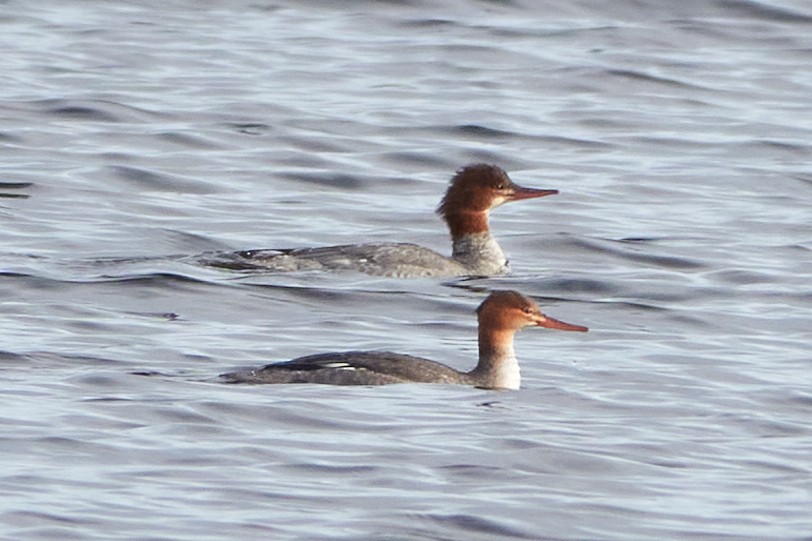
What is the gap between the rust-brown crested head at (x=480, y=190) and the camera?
17.4 metres

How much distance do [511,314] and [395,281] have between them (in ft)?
11.0

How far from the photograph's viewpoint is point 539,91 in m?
25.1

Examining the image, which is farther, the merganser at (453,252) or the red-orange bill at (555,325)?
the merganser at (453,252)

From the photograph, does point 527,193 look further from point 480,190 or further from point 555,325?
point 555,325

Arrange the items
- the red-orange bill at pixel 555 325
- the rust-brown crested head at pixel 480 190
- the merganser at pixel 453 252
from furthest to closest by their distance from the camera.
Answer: the rust-brown crested head at pixel 480 190
the merganser at pixel 453 252
the red-orange bill at pixel 555 325

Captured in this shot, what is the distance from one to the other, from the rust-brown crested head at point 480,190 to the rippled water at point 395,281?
0.52 m

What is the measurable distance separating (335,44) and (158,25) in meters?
2.33

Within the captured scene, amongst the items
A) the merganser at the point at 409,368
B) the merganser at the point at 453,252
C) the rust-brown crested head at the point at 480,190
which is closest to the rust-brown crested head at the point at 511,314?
the merganser at the point at 409,368

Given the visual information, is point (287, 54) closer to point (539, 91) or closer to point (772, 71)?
point (539, 91)

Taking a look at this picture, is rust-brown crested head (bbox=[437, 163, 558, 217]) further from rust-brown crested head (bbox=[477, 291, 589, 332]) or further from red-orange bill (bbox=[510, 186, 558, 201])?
rust-brown crested head (bbox=[477, 291, 589, 332])

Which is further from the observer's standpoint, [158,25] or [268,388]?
[158,25]

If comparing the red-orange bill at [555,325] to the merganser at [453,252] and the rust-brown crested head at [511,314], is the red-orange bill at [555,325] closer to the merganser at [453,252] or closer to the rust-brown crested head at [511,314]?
the rust-brown crested head at [511,314]

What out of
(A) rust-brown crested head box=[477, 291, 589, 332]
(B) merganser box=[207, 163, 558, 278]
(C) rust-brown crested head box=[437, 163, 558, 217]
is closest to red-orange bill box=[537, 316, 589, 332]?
(A) rust-brown crested head box=[477, 291, 589, 332]

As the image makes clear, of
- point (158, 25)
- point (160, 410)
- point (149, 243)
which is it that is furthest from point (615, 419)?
point (158, 25)
